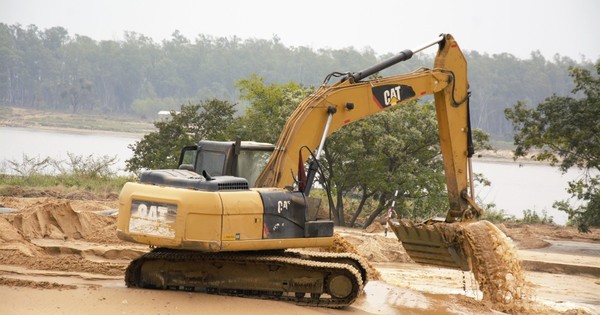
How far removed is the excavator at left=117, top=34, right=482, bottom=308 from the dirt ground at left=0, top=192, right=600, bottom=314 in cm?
33

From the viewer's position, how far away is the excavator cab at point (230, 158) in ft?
44.0

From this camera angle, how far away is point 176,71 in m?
108

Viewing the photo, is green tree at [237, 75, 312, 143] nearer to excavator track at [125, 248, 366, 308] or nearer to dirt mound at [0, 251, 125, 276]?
dirt mound at [0, 251, 125, 276]

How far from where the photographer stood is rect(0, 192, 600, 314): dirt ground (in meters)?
11.6

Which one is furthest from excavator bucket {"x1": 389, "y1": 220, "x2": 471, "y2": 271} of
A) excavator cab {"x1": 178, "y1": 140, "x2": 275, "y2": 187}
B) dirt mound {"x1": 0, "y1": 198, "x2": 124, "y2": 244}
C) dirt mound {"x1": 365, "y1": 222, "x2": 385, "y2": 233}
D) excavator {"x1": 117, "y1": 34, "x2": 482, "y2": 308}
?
dirt mound {"x1": 365, "y1": 222, "x2": 385, "y2": 233}

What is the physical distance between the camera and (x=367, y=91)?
14.1 m

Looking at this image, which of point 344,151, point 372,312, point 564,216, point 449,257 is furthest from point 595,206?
point 564,216

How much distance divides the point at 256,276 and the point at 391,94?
371 centimetres

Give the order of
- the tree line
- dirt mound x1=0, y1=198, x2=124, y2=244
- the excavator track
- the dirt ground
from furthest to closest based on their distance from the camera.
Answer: the tree line → dirt mound x1=0, y1=198, x2=124, y2=244 → the excavator track → the dirt ground

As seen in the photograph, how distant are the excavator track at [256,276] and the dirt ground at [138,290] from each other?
0.71 ft

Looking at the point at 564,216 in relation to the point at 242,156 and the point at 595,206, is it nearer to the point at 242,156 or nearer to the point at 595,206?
the point at 595,206

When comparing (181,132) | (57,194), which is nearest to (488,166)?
(181,132)

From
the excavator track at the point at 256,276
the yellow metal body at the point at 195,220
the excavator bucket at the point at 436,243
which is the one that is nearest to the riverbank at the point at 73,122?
the excavator bucket at the point at 436,243

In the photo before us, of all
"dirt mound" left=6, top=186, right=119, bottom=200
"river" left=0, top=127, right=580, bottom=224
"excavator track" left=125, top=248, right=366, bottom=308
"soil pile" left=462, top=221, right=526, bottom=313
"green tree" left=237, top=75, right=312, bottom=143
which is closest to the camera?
"excavator track" left=125, top=248, right=366, bottom=308
